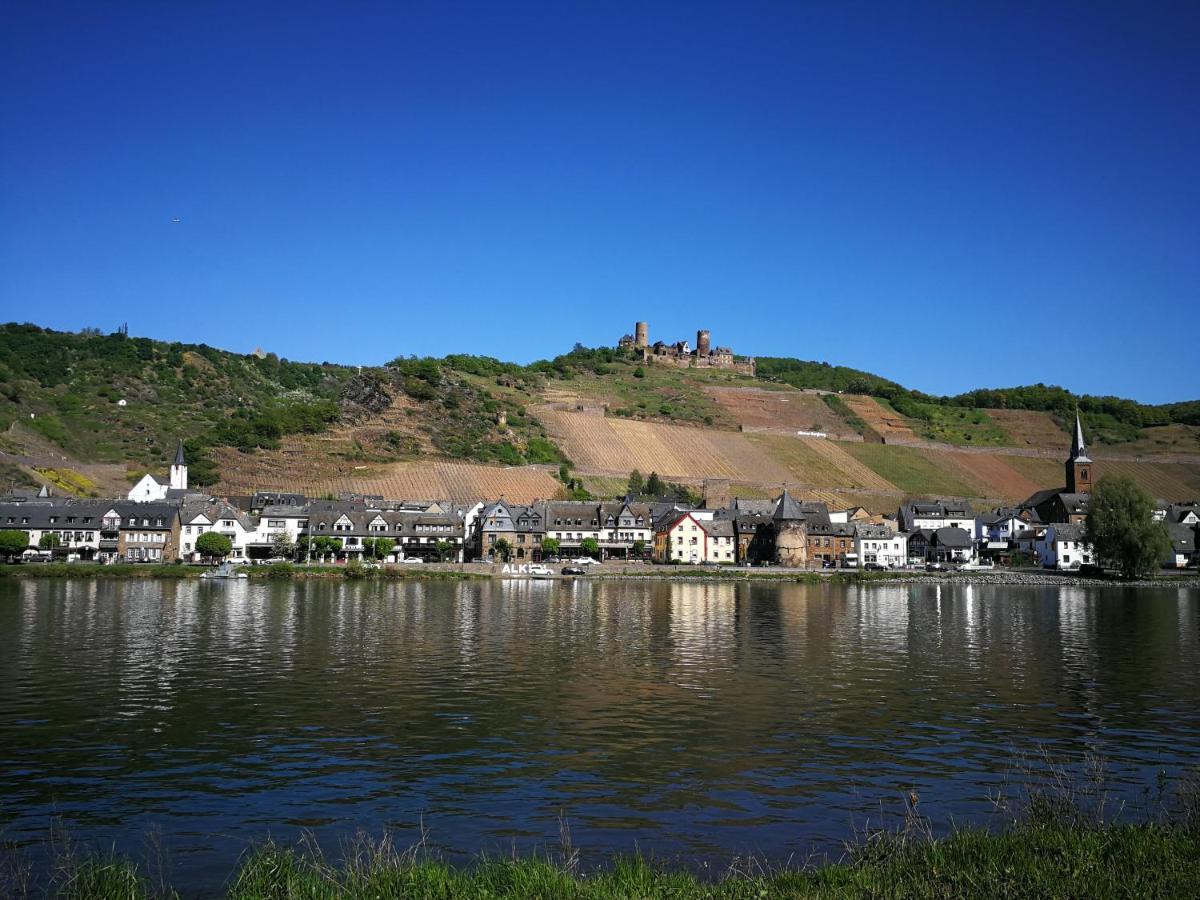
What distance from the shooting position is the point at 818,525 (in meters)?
103

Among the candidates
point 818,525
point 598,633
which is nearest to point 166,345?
point 818,525

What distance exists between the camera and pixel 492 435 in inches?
5906

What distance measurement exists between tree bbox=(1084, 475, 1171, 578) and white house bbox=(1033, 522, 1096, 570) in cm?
1550

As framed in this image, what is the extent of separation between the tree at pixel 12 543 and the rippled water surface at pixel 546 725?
1662 inches

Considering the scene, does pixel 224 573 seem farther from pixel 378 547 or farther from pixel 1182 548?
pixel 1182 548

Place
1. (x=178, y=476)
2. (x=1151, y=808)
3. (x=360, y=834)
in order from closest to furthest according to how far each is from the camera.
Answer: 1. (x=360, y=834)
2. (x=1151, y=808)
3. (x=178, y=476)

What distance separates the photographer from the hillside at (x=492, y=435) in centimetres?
12656

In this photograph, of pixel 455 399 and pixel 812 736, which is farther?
pixel 455 399

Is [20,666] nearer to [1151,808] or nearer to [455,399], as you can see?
[1151,808]

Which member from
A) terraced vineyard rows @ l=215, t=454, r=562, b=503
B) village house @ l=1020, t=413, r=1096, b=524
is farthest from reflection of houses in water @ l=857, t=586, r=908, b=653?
terraced vineyard rows @ l=215, t=454, r=562, b=503

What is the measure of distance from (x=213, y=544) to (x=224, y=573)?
1228 centimetres

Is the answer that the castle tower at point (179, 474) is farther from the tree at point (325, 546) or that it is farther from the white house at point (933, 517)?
the white house at point (933, 517)

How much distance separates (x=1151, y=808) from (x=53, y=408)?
493ft

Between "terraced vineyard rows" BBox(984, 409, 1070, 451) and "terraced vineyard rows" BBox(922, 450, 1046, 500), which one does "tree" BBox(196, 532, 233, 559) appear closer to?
"terraced vineyard rows" BBox(922, 450, 1046, 500)
